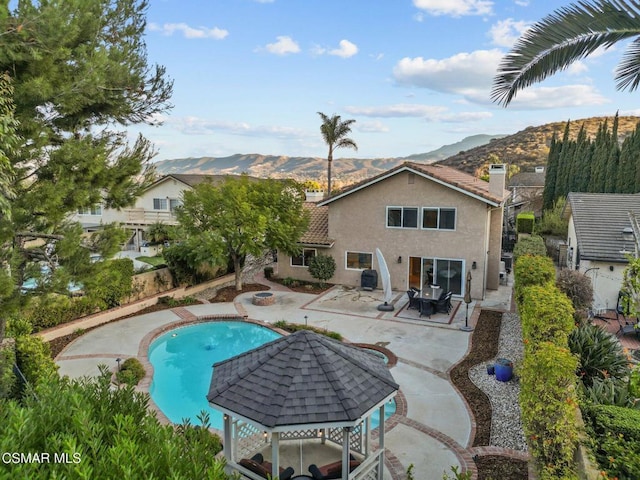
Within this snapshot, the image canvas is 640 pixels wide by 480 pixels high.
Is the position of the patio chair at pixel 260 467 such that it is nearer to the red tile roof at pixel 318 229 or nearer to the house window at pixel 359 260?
the house window at pixel 359 260

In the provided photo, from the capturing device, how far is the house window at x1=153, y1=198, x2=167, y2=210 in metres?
39.9

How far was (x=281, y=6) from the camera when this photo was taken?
2314 cm

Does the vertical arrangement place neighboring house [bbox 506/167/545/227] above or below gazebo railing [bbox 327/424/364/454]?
above

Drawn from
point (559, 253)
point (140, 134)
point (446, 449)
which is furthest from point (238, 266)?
point (559, 253)

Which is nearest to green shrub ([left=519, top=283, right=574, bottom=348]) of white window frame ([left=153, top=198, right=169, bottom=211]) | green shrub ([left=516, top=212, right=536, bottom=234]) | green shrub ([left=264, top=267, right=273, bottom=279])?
green shrub ([left=264, top=267, right=273, bottom=279])

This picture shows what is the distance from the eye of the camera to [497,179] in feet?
71.2

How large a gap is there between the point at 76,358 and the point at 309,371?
36.0 ft

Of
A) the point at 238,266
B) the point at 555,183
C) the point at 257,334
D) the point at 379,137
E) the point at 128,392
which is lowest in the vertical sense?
the point at 257,334

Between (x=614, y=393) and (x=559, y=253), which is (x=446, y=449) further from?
(x=559, y=253)

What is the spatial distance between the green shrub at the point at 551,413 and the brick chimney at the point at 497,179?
51.5 ft

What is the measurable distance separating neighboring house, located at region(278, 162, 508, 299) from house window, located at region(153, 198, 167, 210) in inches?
804

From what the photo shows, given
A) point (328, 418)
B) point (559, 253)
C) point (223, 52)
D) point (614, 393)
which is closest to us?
point (328, 418)

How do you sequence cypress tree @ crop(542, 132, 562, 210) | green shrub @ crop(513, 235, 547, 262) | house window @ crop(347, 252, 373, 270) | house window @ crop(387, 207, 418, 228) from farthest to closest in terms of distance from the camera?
cypress tree @ crop(542, 132, 562, 210) < house window @ crop(347, 252, 373, 270) < house window @ crop(387, 207, 418, 228) < green shrub @ crop(513, 235, 547, 262)

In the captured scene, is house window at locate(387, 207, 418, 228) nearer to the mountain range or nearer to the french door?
the french door
